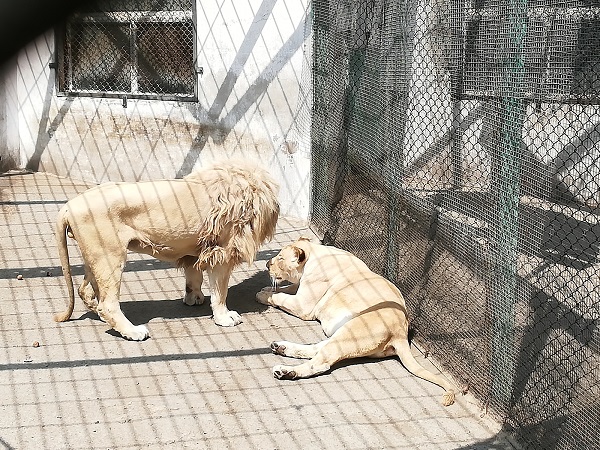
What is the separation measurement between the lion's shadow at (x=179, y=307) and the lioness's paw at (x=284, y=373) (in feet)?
3.44

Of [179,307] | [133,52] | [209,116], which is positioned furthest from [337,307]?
[133,52]

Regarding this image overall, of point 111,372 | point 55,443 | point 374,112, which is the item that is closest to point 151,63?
point 374,112

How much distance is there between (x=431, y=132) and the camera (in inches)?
173

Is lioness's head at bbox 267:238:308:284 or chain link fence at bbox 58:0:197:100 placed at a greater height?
chain link fence at bbox 58:0:197:100

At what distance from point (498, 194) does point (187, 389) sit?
181cm

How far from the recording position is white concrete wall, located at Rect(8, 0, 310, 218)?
22.9ft

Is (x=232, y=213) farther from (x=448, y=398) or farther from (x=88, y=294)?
(x=448, y=398)

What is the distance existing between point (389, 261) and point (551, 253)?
1827mm

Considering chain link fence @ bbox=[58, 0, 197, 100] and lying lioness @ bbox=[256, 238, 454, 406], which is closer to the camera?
lying lioness @ bbox=[256, 238, 454, 406]

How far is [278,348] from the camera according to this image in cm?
435

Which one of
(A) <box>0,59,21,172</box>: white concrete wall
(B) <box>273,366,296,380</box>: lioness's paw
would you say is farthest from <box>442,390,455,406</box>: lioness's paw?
(A) <box>0,59,21,172</box>: white concrete wall

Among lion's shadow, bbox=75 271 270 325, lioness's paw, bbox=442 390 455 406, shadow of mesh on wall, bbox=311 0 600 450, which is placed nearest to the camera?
shadow of mesh on wall, bbox=311 0 600 450

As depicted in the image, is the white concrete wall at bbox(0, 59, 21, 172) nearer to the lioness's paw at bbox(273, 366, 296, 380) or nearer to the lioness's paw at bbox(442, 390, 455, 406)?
the lioness's paw at bbox(273, 366, 296, 380)

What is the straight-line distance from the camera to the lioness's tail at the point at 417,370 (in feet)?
12.5
